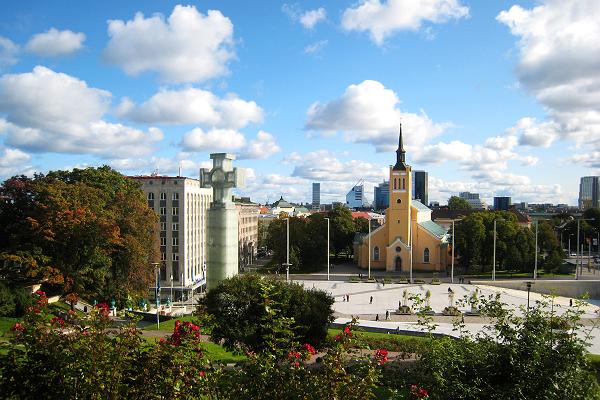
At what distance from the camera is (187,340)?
7.11m

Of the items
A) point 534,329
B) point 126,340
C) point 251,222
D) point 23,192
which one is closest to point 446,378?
point 534,329

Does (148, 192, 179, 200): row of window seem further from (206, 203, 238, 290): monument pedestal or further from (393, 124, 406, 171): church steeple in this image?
(206, 203, 238, 290): monument pedestal

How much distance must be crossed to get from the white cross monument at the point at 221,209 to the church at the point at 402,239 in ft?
142

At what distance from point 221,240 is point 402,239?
4403 cm

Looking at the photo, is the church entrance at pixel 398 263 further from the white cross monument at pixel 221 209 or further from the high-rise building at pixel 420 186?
the high-rise building at pixel 420 186

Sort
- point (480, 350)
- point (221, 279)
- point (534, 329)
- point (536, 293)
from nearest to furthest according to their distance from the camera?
point (534, 329) < point (480, 350) < point (221, 279) < point (536, 293)

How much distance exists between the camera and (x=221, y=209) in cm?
1705

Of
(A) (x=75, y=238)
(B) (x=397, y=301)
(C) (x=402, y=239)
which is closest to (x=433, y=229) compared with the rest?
(C) (x=402, y=239)

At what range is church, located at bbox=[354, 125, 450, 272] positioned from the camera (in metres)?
58.4

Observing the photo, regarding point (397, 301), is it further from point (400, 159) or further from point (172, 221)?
point (172, 221)

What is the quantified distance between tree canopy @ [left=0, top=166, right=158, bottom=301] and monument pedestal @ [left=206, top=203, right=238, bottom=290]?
42.0ft

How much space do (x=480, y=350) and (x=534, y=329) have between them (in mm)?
1348

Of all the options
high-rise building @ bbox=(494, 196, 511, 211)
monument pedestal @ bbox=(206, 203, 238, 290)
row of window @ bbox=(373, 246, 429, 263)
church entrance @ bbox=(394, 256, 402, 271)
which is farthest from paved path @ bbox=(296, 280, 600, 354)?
high-rise building @ bbox=(494, 196, 511, 211)

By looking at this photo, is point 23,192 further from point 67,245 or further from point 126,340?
point 126,340
